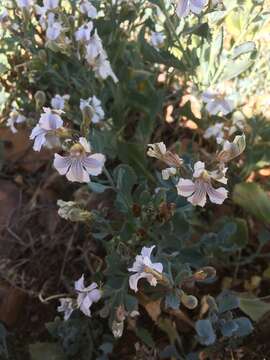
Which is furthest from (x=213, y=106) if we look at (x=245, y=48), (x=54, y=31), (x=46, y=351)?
(x=46, y=351)

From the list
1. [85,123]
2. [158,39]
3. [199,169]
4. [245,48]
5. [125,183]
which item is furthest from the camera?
[158,39]

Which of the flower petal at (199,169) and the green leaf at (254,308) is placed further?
the green leaf at (254,308)

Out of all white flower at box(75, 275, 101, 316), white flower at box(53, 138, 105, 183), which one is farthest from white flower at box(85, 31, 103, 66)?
white flower at box(75, 275, 101, 316)

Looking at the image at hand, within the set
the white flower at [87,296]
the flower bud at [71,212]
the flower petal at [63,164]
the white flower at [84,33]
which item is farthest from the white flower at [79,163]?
the white flower at [84,33]

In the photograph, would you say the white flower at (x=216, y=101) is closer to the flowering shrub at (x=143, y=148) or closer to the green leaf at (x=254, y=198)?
the flowering shrub at (x=143, y=148)

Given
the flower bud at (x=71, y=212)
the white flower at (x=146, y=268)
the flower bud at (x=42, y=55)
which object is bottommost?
the flower bud at (x=71, y=212)

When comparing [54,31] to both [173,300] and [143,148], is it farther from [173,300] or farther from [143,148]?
[173,300]

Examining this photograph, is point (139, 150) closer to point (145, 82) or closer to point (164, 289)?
point (145, 82)

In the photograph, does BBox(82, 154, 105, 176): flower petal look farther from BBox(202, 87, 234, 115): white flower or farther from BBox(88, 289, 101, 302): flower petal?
BBox(202, 87, 234, 115): white flower
